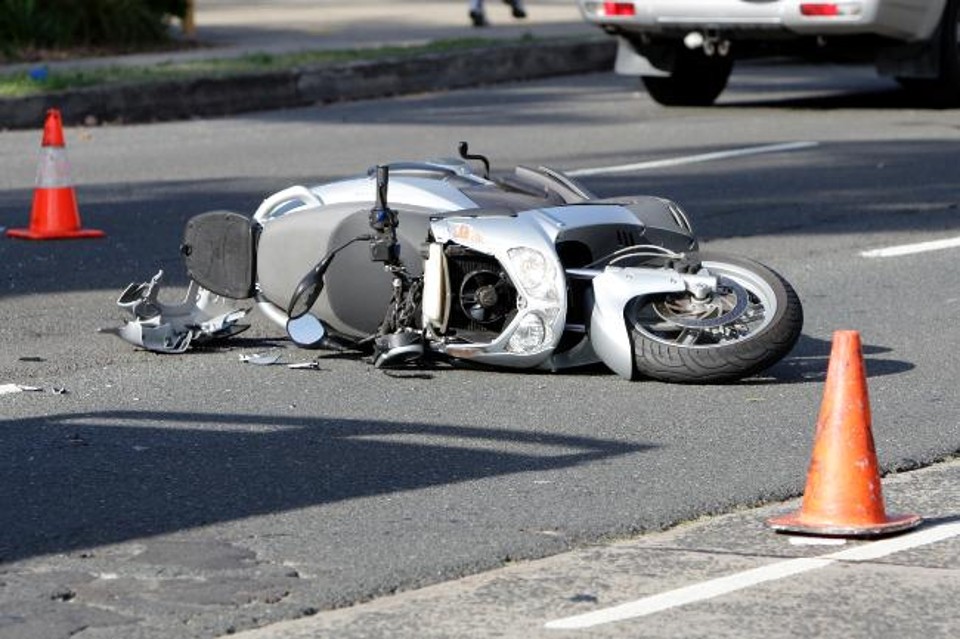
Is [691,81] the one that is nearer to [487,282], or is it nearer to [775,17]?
[775,17]

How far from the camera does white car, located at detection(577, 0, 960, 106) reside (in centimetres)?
1442

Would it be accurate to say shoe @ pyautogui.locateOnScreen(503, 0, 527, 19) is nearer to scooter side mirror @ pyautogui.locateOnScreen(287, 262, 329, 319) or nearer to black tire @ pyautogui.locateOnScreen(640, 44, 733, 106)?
black tire @ pyautogui.locateOnScreen(640, 44, 733, 106)

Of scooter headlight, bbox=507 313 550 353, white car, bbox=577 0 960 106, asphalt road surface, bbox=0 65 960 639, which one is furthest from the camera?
white car, bbox=577 0 960 106

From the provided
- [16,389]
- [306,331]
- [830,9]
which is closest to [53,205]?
[306,331]

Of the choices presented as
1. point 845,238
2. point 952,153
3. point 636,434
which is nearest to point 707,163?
point 952,153

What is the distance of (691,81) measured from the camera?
16.1 metres

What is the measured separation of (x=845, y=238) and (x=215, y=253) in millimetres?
3629

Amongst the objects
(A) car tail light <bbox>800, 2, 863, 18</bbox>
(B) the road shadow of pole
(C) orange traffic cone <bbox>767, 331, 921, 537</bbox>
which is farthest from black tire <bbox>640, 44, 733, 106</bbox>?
(C) orange traffic cone <bbox>767, 331, 921, 537</bbox>

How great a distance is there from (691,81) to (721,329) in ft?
29.7

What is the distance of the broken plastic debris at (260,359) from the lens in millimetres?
7664

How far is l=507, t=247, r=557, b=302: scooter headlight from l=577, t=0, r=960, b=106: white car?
24.8 feet

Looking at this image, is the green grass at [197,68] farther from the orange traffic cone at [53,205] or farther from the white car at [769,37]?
the orange traffic cone at [53,205]

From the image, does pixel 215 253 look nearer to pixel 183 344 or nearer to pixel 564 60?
pixel 183 344

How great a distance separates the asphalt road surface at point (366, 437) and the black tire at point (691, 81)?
4.02 metres
